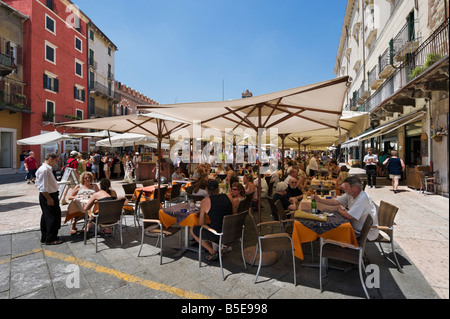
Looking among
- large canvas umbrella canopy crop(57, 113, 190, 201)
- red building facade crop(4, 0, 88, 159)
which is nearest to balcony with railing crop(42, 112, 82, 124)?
red building facade crop(4, 0, 88, 159)

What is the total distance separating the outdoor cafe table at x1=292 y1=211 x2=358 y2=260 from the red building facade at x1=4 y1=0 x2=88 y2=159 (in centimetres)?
2378

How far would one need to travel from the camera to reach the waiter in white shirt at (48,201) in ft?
14.3

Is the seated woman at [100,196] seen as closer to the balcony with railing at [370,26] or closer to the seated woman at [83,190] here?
the seated woman at [83,190]

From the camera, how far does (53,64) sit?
23.3 meters

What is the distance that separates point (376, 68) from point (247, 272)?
18065mm

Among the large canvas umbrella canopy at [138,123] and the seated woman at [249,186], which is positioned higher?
the large canvas umbrella canopy at [138,123]

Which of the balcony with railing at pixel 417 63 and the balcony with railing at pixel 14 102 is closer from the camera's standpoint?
the balcony with railing at pixel 417 63

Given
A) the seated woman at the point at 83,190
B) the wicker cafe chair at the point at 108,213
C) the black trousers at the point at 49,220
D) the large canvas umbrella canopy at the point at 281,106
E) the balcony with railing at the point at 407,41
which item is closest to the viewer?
the large canvas umbrella canopy at the point at 281,106

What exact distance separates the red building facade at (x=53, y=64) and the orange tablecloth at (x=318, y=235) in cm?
2377

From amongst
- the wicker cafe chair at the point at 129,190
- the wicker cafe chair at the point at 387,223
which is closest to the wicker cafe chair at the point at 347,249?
the wicker cafe chair at the point at 387,223

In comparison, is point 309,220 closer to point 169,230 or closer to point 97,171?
point 169,230

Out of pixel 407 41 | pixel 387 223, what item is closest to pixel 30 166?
pixel 387 223

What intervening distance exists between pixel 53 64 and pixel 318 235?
92.5ft

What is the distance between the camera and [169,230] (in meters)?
Answer: 4.19
